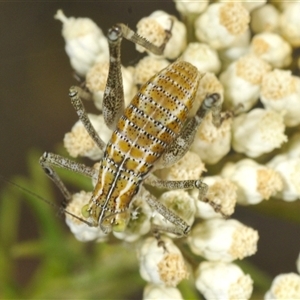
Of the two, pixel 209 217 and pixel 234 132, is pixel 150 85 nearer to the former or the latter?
pixel 234 132

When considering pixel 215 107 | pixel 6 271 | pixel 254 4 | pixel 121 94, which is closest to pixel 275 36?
pixel 254 4

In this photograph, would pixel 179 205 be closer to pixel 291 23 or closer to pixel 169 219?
pixel 169 219

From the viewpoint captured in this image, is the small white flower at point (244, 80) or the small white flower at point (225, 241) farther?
the small white flower at point (244, 80)

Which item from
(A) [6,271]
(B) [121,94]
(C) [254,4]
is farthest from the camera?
(A) [6,271]

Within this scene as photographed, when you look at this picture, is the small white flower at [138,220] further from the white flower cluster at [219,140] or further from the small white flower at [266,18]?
the small white flower at [266,18]

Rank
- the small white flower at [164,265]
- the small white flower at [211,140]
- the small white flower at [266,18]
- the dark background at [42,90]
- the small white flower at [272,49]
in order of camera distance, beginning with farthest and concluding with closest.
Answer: the dark background at [42,90], the small white flower at [266,18], the small white flower at [272,49], the small white flower at [211,140], the small white flower at [164,265]

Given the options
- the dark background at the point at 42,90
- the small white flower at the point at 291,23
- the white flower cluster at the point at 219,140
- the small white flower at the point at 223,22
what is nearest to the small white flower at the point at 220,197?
the white flower cluster at the point at 219,140

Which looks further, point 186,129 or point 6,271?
point 6,271
